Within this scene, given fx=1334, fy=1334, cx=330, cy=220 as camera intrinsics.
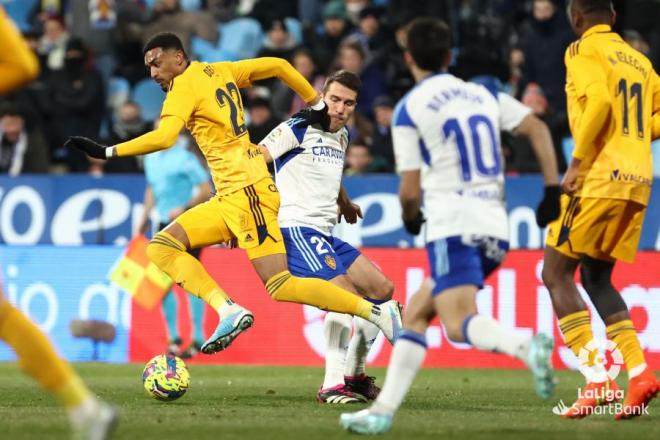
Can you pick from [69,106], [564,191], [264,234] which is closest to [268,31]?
[69,106]

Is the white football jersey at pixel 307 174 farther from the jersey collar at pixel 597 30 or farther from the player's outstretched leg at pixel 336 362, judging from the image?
the jersey collar at pixel 597 30

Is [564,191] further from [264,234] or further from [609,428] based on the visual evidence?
[264,234]

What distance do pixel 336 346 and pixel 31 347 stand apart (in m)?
3.62

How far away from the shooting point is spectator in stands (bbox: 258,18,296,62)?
690 inches

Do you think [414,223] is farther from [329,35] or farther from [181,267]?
[329,35]

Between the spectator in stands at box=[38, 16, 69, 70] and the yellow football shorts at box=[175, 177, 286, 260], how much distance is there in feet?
31.7

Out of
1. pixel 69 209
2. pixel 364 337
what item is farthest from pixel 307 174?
pixel 69 209

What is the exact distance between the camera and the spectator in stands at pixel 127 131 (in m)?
16.7

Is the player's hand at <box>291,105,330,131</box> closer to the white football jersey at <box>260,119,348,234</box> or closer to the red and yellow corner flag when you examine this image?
the white football jersey at <box>260,119,348,234</box>

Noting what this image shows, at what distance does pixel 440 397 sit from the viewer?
372 inches

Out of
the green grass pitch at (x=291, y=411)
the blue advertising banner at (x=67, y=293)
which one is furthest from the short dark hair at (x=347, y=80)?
the blue advertising banner at (x=67, y=293)

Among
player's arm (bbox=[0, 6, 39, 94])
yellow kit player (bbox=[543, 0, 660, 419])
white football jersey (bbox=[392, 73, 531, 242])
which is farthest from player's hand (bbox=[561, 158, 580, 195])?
player's arm (bbox=[0, 6, 39, 94])

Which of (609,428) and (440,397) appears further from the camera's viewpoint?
(440,397)

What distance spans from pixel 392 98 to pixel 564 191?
934cm
